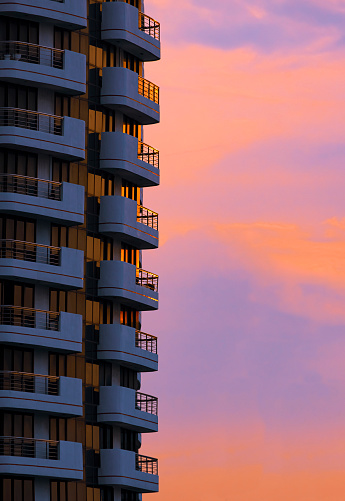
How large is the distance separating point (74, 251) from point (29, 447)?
45.4 feet

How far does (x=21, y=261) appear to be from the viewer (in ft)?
326

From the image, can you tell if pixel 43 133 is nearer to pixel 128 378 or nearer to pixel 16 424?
pixel 16 424

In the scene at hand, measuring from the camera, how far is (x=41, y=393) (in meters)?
100

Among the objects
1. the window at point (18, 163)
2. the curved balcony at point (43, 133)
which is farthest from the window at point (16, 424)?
the curved balcony at point (43, 133)

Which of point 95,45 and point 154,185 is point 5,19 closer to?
point 95,45

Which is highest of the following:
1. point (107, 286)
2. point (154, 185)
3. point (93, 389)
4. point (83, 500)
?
point (154, 185)

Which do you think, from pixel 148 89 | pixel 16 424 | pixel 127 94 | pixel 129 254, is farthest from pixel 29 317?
pixel 148 89

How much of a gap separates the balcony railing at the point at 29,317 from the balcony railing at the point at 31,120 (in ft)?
40.9

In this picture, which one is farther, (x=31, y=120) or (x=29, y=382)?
(x=31, y=120)

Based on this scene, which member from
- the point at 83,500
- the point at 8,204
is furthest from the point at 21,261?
the point at 83,500

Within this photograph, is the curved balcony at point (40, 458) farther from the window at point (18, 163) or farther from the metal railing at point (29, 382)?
the window at point (18, 163)

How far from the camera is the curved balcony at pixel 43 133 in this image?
101 m

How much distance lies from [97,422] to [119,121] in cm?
2239

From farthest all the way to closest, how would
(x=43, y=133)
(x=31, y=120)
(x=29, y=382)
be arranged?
1. (x=31, y=120)
2. (x=43, y=133)
3. (x=29, y=382)
